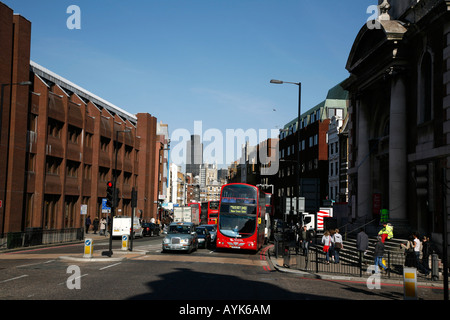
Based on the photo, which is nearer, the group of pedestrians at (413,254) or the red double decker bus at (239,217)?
the group of pedestrians at (413,254)

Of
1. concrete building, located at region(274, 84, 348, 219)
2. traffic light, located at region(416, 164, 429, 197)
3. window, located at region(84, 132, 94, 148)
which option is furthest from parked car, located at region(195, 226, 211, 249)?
concrete building, located at region(274, 84, 348, 219)

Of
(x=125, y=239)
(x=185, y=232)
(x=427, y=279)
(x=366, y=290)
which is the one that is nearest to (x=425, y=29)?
(x=427, y=279)

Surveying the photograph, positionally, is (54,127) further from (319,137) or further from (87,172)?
(319,137)

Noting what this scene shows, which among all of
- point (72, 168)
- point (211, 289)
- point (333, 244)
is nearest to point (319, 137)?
point (72, 168)

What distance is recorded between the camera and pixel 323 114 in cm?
8088

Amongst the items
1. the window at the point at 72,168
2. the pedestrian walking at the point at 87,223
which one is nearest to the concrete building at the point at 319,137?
the pedestrian walking at the point at 87,223

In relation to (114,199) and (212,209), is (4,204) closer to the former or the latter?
(114,199)

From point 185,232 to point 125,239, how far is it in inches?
150

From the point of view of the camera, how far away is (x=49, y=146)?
154 ft

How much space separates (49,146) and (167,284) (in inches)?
1352

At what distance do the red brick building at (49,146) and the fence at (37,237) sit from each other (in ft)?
10.6

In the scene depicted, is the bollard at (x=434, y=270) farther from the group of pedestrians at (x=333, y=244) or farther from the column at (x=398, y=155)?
the column at (x=398, y=155)

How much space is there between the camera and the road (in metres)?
13.9

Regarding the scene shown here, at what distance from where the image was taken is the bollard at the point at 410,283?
47.8 feet
